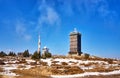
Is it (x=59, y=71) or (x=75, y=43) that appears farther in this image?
(x=75, y=43)

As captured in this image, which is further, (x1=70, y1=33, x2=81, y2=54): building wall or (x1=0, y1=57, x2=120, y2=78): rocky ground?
(x1=70, y1=33, x2=81, y2=54): building wall

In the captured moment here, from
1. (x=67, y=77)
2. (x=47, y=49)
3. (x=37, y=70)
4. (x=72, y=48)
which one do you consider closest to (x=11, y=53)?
(x=47, y=49)

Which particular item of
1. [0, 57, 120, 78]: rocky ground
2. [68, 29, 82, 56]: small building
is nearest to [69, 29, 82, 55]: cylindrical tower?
[68, 29, 82, 56]: small building

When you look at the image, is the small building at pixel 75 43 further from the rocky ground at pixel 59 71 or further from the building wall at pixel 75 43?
the rocky ground at pixel 59 71

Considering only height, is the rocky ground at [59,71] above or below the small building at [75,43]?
below

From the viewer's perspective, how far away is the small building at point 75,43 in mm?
147750

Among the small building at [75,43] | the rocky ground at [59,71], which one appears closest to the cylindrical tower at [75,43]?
the small building at [75,43]

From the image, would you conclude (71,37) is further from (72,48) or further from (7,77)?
(7,77)

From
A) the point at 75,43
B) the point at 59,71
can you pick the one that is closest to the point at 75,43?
the point at 75,43

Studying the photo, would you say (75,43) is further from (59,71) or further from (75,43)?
(59,71)

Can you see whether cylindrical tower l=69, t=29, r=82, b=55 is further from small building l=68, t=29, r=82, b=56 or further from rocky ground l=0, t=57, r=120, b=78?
rocky ground l=0, t=57, r=120, b=78

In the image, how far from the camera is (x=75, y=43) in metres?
148

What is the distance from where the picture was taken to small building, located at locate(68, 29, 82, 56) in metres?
148

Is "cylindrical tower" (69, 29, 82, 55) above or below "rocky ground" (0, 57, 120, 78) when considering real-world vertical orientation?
above
